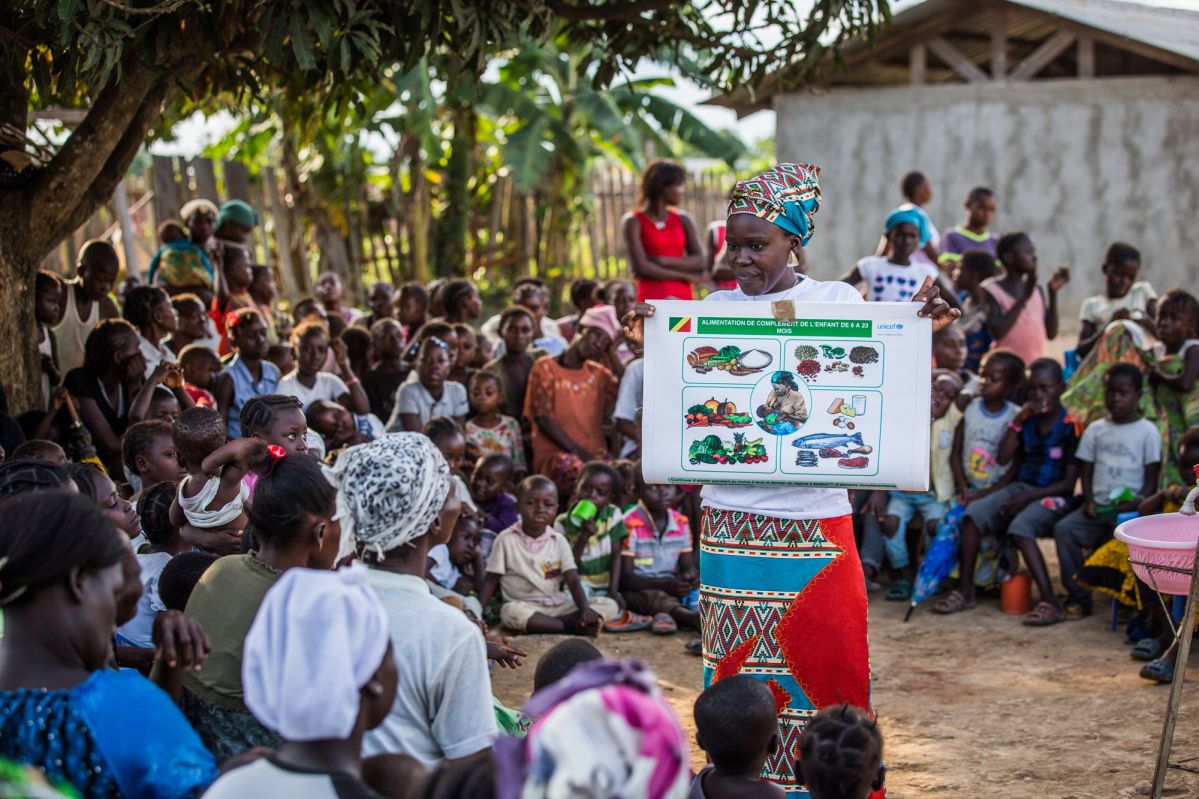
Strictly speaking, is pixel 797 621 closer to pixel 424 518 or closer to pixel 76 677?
pixel 424 518

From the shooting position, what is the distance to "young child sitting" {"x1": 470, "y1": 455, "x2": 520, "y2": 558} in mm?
7484

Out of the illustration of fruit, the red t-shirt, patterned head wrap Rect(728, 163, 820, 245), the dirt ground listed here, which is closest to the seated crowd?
the dirt ground

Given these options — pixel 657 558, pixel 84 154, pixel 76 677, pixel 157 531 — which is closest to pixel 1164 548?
pixel 657 558

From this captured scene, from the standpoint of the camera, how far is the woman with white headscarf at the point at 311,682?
225cm

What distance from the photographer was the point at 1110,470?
724cm

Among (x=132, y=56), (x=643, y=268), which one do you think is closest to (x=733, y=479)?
(x=132, y=56)

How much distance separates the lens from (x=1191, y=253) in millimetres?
14273

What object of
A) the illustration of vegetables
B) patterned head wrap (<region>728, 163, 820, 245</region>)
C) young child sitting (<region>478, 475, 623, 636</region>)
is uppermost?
patterned head wrap (<region>728, 163, 820, 245</region>)

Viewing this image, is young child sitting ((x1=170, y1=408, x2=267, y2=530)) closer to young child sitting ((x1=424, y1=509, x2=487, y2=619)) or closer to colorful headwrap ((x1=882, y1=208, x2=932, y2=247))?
young child sitting ((x1=424, y1=509, x2=487, y2=619))

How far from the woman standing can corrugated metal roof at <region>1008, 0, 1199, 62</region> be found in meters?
6.42

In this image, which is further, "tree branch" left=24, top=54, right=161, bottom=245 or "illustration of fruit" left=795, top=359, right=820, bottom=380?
"tree branch" left=24, top=54, right=161, bottom=245

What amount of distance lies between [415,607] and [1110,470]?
5373 mm

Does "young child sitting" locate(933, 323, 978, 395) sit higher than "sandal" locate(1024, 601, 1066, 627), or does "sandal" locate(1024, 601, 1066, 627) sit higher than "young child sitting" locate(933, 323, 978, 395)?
"young child sitting" locate(933, 323, 978, 395)

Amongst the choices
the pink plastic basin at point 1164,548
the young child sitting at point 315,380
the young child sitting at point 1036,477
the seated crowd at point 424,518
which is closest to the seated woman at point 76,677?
the seated crowd at point 424,518
